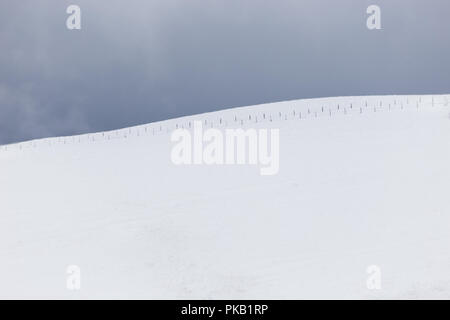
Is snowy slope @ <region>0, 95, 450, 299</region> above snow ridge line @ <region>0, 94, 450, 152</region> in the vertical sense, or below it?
below

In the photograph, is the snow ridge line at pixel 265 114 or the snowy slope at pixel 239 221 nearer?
the snowy slope at pixel 239 221

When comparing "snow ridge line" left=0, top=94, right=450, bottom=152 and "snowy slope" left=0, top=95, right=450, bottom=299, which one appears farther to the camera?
"snow ridge line" left=0, top=94, right=450, bottom=152

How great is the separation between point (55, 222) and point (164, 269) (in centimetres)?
928

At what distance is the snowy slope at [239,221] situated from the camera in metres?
22.4

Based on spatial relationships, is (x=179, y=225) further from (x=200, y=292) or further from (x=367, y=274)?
(x=367, y=274)

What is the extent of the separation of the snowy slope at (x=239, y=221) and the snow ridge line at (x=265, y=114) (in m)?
9.27

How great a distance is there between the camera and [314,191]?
1284 inches

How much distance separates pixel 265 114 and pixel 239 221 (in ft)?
123

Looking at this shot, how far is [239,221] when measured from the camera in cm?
2862

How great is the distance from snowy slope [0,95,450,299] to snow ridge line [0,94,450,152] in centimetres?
927

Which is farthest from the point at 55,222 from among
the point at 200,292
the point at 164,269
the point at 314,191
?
the point at 314,191

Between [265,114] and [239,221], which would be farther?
[265,114]

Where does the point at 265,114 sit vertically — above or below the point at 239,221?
above

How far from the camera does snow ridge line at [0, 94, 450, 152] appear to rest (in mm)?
55581
